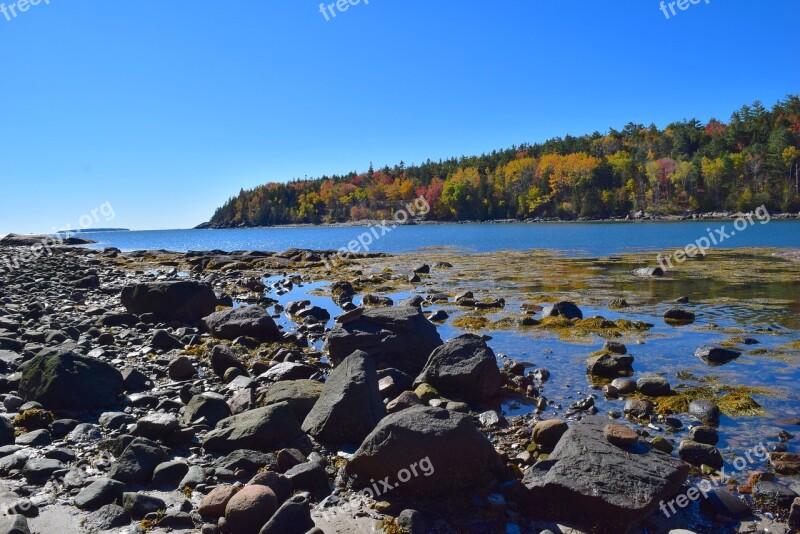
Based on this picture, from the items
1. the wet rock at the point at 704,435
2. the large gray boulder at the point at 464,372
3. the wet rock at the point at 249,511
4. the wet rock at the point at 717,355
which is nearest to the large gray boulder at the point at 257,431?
the wet rock at the point at 249,511

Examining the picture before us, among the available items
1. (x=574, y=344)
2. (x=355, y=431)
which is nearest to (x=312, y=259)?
(x=574, y=344)

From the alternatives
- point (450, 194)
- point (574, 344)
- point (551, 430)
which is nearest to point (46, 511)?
point (551, 430)

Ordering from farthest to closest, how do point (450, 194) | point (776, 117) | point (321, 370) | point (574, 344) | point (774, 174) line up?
point (450, 194)
point (776, 117)
point (774, 174)
point (574, 344)
point (321, 370)

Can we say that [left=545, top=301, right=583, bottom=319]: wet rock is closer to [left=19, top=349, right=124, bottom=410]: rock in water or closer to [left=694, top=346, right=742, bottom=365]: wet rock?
[left=694, top=346, right=742, bottom=365]: wet rock

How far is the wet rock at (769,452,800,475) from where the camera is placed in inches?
267

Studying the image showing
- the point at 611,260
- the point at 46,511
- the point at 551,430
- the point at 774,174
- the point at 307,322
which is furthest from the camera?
the point at 774,174

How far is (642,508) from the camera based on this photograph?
18.0 ft

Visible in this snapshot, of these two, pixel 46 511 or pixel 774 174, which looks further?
pixel 774 174

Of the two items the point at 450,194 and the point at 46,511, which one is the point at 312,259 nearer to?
the point at 46,511

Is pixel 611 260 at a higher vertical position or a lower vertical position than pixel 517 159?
lower

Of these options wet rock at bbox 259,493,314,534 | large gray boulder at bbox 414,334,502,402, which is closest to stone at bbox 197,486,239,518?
wet rock at bbox 259,493,314,534

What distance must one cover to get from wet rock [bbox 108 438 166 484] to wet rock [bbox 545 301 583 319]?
42.5 feet

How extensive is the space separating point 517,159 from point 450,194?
1191 inches

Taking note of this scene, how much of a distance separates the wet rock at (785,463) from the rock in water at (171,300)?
14.8m
